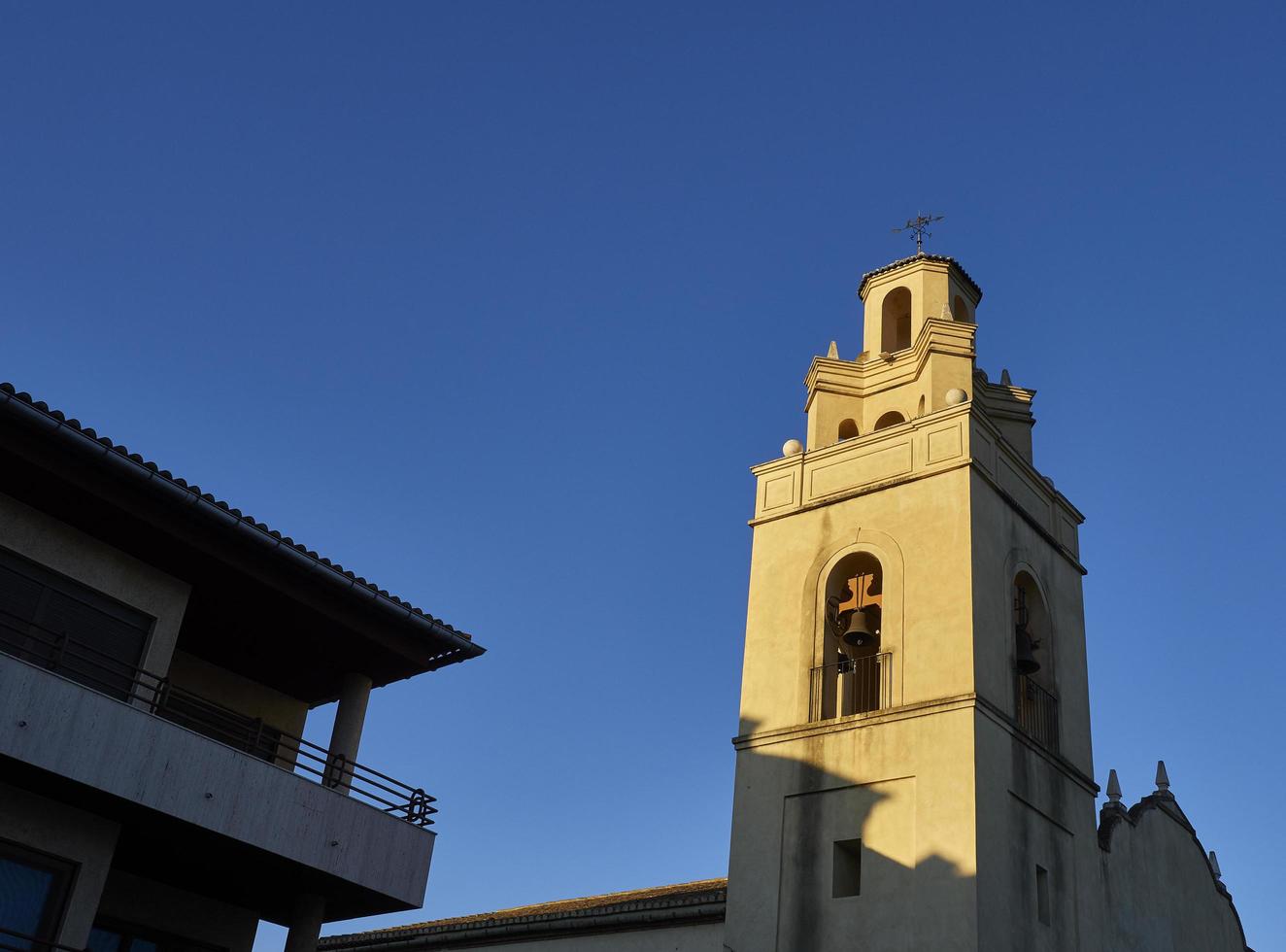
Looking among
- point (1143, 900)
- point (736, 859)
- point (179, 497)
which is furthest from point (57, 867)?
point (1143, 900)

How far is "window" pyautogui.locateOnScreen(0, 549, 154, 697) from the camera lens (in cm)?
1320

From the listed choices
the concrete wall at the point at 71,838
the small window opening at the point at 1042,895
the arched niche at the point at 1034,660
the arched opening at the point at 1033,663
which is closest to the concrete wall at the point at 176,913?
the concrete wall at the point at 71,838

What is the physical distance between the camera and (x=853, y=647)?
69.3ft

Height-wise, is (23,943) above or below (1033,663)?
below

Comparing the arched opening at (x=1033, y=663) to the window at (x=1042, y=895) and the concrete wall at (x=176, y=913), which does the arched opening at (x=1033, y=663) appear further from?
the concrete wall at (x=176, y=913)

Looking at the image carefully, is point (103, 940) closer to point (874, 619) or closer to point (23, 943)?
point (23, 943)

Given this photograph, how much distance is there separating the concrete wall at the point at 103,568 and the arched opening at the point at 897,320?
46.5 ft

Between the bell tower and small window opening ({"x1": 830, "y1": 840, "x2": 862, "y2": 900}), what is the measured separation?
0.09ft

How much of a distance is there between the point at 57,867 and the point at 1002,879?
11.1 m

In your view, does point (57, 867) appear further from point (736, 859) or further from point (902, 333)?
point (902, 333)

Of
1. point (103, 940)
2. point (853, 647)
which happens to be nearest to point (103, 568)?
point (103, 940)

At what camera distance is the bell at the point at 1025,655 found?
2048 cm

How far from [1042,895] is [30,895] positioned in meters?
12.6

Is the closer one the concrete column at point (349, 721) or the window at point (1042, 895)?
the concrete column at point (349, 721)
